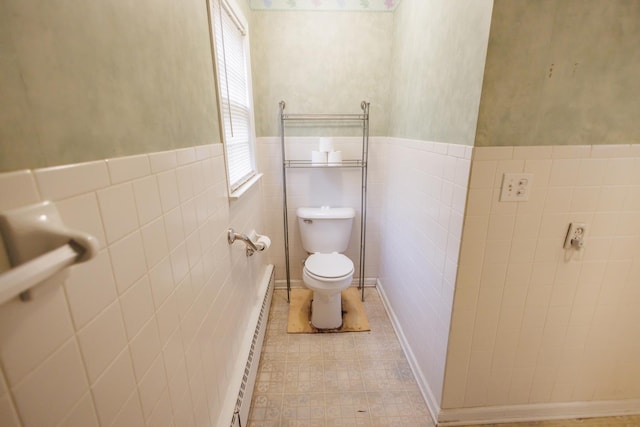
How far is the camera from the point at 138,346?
65 cm

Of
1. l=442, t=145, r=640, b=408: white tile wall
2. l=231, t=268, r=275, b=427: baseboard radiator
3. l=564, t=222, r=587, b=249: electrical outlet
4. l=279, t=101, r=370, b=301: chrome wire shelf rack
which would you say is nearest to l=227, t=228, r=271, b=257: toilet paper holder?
l=231, t=268, r=275, b=427: baseboard radiator

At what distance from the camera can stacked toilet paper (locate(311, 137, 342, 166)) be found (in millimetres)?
2164

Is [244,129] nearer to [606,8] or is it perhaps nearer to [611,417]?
[606,8]

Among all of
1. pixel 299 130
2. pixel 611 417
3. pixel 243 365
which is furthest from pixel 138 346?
pixel 611 417

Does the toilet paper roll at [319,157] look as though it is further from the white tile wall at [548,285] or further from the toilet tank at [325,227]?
the white tile wall at [548,285]

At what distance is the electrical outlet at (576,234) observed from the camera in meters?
1.19

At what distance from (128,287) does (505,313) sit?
1442mm

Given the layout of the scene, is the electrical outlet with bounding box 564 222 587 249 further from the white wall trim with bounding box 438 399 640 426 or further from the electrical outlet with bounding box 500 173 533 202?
the white wall trim with bounding box 438 399 640 426

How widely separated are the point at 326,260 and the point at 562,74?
1.62 m

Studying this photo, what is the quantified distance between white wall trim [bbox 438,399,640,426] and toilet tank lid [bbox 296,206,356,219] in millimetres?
1358

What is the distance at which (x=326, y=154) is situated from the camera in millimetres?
2188

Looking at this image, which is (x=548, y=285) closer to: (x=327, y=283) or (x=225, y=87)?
(x=327, y=283)

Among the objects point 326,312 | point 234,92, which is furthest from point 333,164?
point 326,312

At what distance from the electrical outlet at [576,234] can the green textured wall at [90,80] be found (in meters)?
1.52
